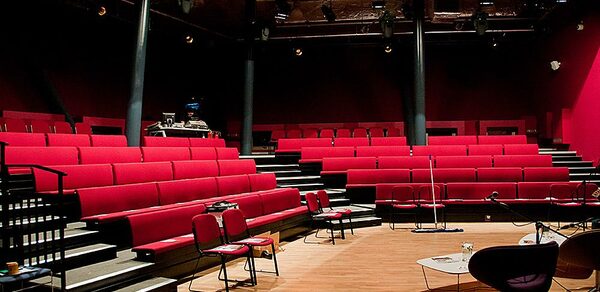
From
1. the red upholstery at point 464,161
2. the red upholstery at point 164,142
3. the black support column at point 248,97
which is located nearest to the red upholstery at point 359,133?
the black support column at point 248,97

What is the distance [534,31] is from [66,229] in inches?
432

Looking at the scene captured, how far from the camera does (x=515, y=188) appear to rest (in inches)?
324

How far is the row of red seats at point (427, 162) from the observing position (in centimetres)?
895

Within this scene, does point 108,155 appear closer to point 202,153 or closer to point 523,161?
point 202,153

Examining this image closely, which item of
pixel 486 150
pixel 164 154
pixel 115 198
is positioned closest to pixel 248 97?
pixel 164 154

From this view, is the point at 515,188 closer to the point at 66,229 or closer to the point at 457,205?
the point at 457,205

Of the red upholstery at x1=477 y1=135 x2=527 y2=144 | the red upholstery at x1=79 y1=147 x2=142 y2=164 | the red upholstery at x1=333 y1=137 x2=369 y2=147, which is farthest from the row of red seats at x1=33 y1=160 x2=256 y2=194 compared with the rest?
the red upholstery at x1=477 y1=135 x2=527 y2=144

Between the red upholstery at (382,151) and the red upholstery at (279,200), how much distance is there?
2707 mm

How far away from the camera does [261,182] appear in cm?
773

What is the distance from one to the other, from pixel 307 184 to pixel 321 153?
3.35ft

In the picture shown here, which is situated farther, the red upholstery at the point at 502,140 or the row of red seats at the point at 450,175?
the red upholstery at the point at 502,140

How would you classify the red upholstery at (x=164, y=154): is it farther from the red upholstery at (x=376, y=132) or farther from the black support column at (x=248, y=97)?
the red upholstery at (x=376, y=132)

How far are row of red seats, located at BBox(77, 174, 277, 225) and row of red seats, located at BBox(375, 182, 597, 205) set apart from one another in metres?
2.13

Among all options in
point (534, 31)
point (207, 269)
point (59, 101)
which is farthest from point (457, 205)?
point (59, 101)
